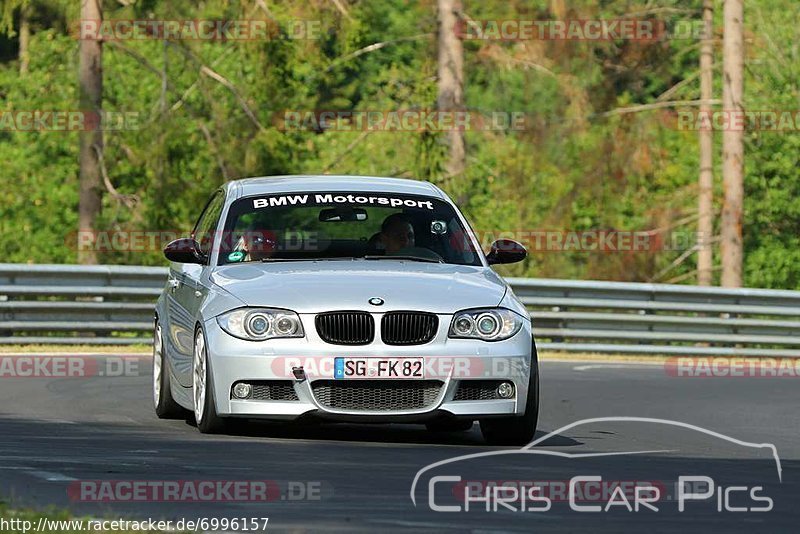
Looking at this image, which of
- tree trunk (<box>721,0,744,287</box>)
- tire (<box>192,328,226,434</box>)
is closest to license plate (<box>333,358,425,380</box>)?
tire (<box>192,328,226,434</box>)

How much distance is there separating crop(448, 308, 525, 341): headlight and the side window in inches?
84.9

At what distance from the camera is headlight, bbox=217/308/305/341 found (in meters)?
11.8

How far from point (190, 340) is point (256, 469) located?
8.55 feet

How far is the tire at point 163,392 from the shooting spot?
45.5ft

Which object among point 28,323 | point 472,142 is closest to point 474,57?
point 472,142

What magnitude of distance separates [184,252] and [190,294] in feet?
0.92

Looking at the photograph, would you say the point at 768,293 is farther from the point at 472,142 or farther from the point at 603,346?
the point at 472,142

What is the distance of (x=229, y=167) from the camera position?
39.7 meters

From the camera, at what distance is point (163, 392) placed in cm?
1396

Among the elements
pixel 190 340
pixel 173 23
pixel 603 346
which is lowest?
pixel 603 346
